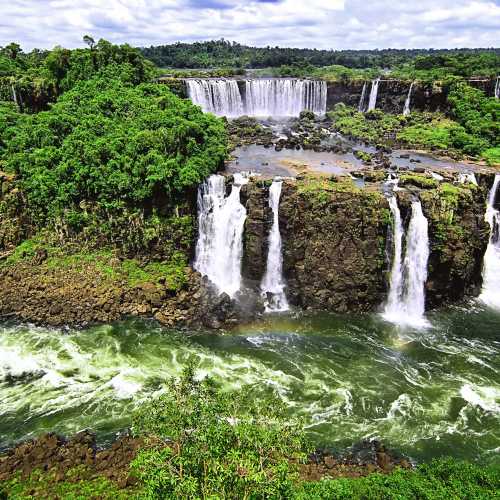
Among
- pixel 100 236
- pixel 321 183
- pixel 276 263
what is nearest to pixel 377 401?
pixel 276 263

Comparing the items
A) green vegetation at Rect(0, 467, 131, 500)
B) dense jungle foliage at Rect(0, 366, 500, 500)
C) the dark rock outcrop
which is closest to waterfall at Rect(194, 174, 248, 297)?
the dark rock outcrop

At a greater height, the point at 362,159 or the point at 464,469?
the point at 362,159

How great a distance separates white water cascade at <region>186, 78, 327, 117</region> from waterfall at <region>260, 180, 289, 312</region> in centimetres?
2438

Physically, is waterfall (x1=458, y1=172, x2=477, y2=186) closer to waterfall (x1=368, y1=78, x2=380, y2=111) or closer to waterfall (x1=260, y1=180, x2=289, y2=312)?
waterfall (x1=260, y1=180, x2=289, y2=312)

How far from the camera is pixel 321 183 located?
1017 inches

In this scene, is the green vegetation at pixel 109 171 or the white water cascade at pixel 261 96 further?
the white water cascade at pixel 261 96

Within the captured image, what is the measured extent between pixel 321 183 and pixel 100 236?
13164mm

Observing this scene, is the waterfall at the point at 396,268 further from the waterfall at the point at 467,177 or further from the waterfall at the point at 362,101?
the waterfall at the point at 362,101

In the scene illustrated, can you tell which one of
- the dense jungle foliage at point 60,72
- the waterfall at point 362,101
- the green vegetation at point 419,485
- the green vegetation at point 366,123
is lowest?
the green vegetation at point 419,485

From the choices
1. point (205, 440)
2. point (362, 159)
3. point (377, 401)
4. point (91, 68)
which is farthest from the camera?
point (91, 68)

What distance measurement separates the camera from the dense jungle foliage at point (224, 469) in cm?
856

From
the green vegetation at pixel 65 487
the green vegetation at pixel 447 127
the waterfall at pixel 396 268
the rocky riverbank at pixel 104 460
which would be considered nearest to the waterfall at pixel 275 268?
the waterfall at pixel 396 268

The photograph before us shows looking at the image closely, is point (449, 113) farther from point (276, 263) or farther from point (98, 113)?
point (98, 113)

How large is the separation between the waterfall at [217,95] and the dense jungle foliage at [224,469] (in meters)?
38.7
